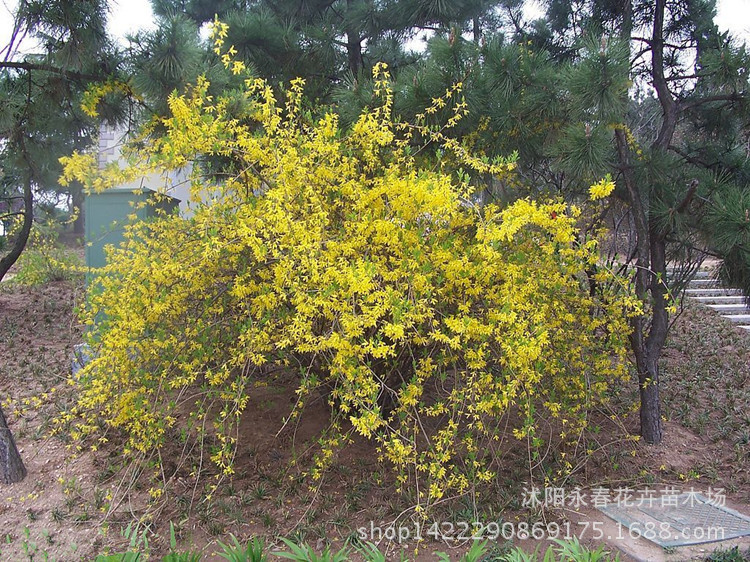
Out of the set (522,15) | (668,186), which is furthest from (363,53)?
(668,186)

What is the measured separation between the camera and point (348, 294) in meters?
2.72

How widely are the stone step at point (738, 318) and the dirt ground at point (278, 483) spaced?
8.44ft

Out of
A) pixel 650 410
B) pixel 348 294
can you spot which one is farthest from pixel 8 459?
pixel 650 410

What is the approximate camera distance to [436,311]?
10.3 ft

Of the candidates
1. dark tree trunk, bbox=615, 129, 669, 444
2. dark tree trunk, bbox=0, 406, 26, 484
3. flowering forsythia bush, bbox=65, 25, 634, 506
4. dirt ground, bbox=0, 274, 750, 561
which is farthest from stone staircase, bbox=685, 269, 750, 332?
dark tree trunk, bbox=0, 406, 26, 484

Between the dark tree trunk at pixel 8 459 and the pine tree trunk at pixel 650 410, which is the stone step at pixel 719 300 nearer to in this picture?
the pine tree trunk at pixel 650 410

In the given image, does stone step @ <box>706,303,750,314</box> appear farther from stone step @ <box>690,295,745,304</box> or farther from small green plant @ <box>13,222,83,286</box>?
small green plant @ <box>13,222,83,286</box>

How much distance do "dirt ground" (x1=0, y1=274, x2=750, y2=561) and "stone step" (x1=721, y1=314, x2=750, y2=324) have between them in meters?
2.57

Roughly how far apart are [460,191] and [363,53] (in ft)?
10.2

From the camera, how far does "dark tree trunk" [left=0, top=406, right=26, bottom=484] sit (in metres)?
3.76

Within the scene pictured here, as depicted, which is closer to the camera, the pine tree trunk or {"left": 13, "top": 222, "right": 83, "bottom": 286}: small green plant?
the pine tree trunk

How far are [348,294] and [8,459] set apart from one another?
258 cm

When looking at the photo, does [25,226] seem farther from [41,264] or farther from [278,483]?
[278,483]

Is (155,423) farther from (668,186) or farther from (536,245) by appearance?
(668,186)
